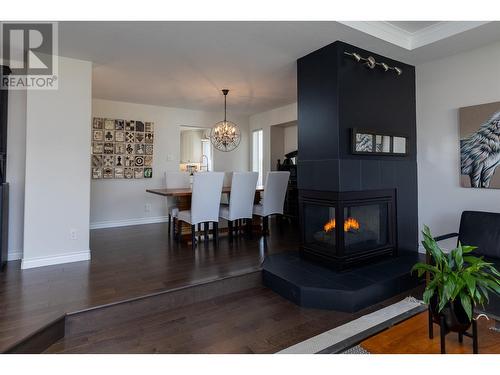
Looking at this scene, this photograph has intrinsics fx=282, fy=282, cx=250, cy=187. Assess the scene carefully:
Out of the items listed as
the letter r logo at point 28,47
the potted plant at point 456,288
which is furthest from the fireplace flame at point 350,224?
→ the letter r logo at point 28,47

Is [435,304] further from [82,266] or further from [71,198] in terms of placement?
[71,198]

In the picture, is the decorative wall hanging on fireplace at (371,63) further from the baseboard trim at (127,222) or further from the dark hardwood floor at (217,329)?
the baseboard trim at (127,222)

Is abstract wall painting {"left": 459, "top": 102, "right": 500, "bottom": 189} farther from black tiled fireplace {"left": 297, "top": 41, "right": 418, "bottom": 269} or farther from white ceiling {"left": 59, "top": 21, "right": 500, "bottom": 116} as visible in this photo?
white ceiling {"left": 59, "top": 21, "right": 500, "bottom": 116}

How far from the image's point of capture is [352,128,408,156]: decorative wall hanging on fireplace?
2.95 meters

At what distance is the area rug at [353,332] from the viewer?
1.84 metres

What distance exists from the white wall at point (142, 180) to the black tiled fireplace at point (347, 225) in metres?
3.61

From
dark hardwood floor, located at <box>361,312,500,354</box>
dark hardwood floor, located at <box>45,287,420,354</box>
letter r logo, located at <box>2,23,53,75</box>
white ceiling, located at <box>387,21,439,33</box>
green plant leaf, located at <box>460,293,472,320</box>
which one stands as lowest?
dark hardwood floor, located at <box>45,287,420,354</box>

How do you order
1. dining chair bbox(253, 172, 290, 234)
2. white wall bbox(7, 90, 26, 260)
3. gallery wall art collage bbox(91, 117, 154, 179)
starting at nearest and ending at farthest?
white wall bbox(7, 90, 26, 260), dining chair bbox(253, 172, 290, 234), gallery wall art collage bbox(91, 117, 154, 179)

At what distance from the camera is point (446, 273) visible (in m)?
1.35

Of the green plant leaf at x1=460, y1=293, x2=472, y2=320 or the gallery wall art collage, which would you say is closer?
the green plant leaf at x1=460, y1=293, x2=472, y2=320

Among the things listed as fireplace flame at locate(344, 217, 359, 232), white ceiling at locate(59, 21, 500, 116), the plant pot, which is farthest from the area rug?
white ceiling at locate(59, 21, 500, 116)

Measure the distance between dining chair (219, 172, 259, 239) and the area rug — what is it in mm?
2263
